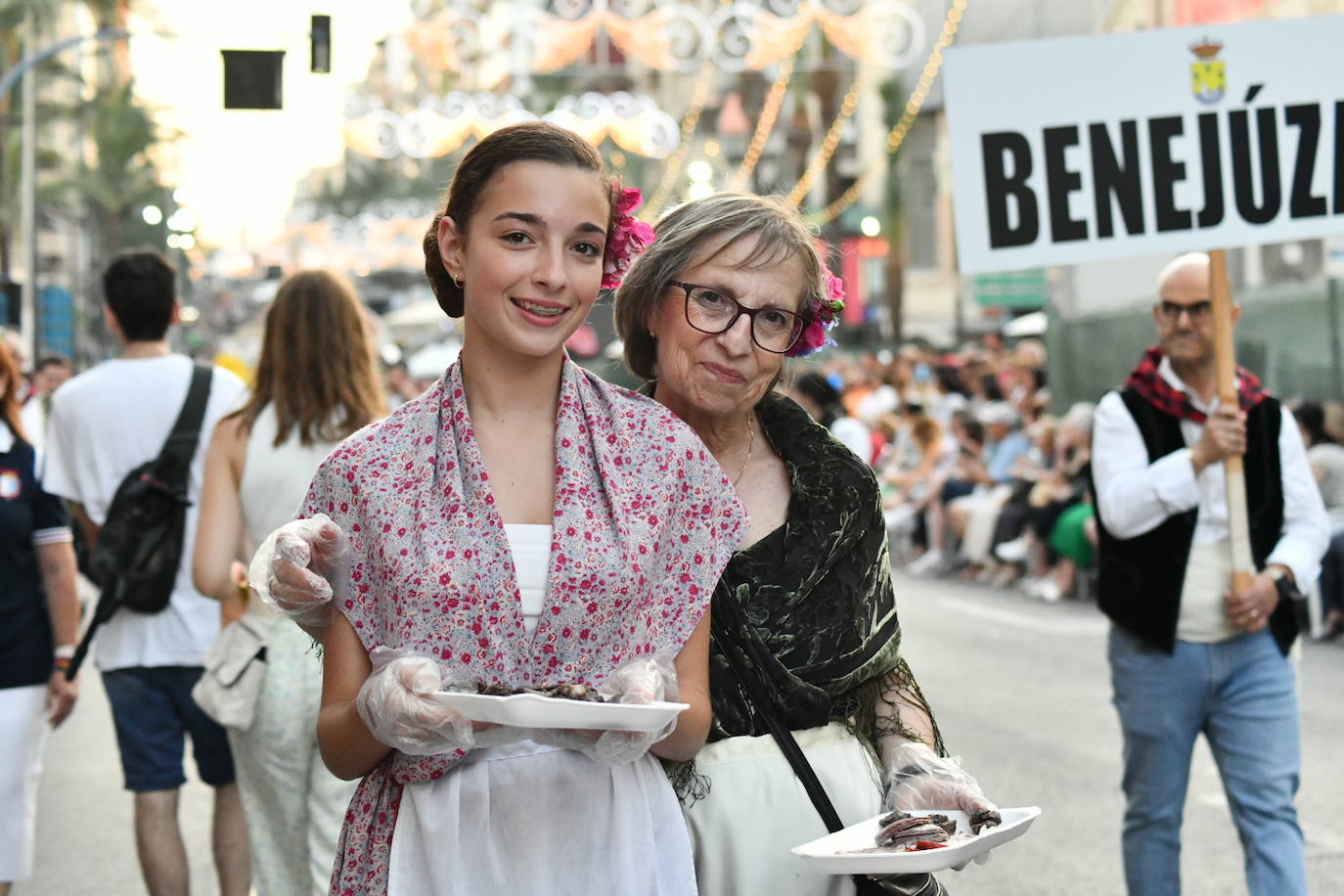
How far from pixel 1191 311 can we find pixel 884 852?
115 inches

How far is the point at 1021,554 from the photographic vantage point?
56.7 feet

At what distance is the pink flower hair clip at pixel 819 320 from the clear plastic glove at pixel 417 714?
1.11 metres

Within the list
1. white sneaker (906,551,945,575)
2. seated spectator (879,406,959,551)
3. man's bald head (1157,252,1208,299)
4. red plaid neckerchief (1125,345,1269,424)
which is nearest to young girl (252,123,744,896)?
red plaid neckerchief (1125,345,1269,424)


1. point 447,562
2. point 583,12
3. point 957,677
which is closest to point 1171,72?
point 447,562

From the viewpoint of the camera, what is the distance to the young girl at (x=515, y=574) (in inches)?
110

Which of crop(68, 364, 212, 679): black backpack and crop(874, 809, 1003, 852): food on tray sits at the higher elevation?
crop(68, 364, 212, 679): black backpack

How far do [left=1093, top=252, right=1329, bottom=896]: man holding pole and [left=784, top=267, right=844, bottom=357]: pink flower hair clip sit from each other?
1959 mm

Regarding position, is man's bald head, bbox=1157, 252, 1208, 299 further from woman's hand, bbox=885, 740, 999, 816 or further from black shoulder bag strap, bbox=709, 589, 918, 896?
black shoulder bag strap, bbox=709, 589, 918, 896

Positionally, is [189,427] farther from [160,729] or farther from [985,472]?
[985,472]

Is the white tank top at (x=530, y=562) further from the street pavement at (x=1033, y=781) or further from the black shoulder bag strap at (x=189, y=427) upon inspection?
the street pavement at (x=1033, y=781)

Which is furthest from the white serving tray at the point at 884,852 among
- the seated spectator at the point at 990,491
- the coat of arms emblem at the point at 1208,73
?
the seated spectator at the point at 990,491

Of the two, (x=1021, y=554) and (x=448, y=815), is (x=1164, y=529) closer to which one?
(x=448, y=815)

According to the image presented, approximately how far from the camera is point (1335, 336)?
611 inches

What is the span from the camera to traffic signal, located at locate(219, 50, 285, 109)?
1720 centimetres
